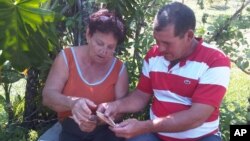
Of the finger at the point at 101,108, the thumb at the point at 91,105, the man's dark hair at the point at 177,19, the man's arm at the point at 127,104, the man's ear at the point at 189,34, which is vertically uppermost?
the man's dark hair at the point at 177,19

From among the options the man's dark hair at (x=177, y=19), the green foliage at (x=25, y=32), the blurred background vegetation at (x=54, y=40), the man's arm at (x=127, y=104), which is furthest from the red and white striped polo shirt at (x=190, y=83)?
the green foliage at (x=25, y=32)

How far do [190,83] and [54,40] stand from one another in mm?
1094

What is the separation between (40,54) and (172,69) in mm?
1028

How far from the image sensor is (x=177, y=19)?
9.68 ft

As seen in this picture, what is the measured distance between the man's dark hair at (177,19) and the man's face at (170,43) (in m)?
0.03

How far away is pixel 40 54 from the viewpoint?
11.7 ft

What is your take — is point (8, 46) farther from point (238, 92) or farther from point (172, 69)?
point (238, 92)

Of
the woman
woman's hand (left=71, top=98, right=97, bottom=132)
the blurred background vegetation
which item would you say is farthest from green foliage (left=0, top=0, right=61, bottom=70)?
woman's hand (left=71, top=98, right=97, bottom=132)

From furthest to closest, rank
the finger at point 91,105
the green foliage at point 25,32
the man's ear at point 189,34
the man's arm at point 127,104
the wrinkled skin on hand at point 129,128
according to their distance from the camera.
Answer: the green foliage at point 25,32
the man's arm at point 127,104
the finger at point 91,105
the man's ear at point 189,34
the wrinkled skin on hand at point 129,128

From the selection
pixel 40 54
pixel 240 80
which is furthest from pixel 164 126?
pixel 240 80

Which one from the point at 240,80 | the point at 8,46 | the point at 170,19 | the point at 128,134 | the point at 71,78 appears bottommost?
the point at 240,80

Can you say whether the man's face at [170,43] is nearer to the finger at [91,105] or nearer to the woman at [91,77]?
the woman at [91,77]

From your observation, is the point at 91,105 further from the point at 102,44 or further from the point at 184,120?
the point at 184,120

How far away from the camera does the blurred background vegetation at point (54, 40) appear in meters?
3.42
